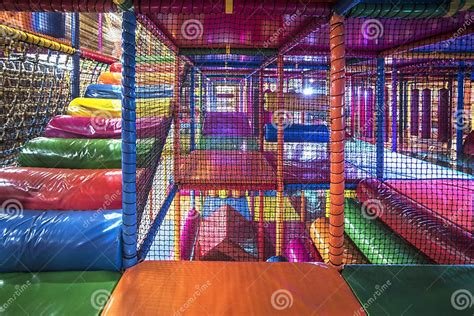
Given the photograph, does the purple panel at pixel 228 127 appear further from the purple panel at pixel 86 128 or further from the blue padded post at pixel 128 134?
the blue padded post at pixel 128 134

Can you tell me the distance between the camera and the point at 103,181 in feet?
8.22

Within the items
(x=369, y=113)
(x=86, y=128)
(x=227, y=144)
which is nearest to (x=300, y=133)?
(x=227, y=144)

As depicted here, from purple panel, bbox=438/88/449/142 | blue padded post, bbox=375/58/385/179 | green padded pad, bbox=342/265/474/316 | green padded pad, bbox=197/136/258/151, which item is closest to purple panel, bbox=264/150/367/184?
blue padded post, bbox=375/58/385/179

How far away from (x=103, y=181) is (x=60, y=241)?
2.17 ft

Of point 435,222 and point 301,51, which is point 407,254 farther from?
point 301,51

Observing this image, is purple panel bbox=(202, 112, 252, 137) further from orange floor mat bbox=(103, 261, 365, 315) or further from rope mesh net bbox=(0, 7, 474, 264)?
orange floor mat bbox=(103, 261, 365, 315)

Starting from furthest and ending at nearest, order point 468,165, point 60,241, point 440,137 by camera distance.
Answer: point 440,137 < point 468,165 < point 60,241

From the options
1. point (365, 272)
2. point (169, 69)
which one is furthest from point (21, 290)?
point (169, 69)

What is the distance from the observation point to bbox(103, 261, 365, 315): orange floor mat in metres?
1.60

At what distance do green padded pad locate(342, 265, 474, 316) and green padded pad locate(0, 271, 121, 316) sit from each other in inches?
54.2

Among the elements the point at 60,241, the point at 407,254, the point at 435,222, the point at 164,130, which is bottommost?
the point at 407,254

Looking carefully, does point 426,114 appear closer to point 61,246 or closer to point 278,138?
point 278,138

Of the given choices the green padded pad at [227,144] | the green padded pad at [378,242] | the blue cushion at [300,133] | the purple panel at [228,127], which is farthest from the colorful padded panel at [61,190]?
the purple panel at [228,127]

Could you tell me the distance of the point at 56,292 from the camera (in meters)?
1.69
